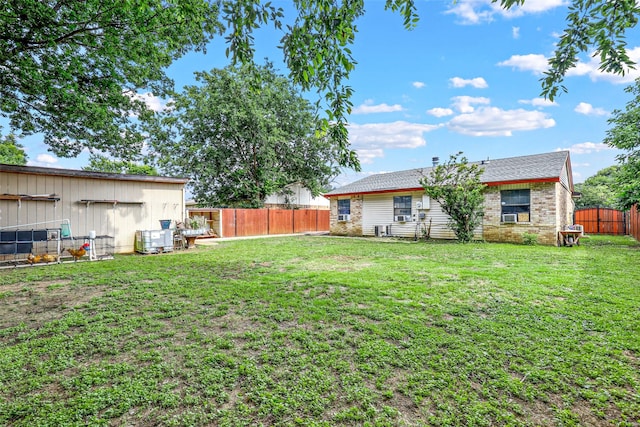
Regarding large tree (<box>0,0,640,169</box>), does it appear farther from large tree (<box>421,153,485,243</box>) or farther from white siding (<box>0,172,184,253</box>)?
large tree (<box>421,153,485,243</box>)

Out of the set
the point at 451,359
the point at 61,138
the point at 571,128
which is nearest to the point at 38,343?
the point at 451,359

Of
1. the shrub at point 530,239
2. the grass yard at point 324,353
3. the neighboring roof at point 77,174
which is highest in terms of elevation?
the neighboring roof at point 77,174

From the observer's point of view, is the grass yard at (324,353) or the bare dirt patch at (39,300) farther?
the bare dirt patch at (39,300)

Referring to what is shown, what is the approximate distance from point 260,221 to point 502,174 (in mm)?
12613

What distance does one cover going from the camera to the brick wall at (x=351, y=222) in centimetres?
1617

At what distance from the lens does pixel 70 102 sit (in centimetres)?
774

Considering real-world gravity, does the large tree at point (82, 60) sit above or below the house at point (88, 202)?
above

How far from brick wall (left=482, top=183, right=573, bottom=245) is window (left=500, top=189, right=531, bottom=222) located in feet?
0.45

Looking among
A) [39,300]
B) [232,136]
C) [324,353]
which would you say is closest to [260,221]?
[232,136]

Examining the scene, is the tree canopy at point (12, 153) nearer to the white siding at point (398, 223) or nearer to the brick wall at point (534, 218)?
the white siding at point (398, 223)

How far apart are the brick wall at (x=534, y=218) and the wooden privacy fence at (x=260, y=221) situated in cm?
1123

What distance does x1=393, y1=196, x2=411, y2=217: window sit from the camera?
14344 millimetres

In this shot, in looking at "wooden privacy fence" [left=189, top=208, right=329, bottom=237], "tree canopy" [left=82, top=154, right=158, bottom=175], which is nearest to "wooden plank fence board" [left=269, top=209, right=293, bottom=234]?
"wooden privacy fence" [left=189, top=208, right=329, bottom=237]

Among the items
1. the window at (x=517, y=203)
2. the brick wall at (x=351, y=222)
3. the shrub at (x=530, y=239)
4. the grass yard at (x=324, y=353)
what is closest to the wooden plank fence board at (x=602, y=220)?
the window at (x=517, y=203)
